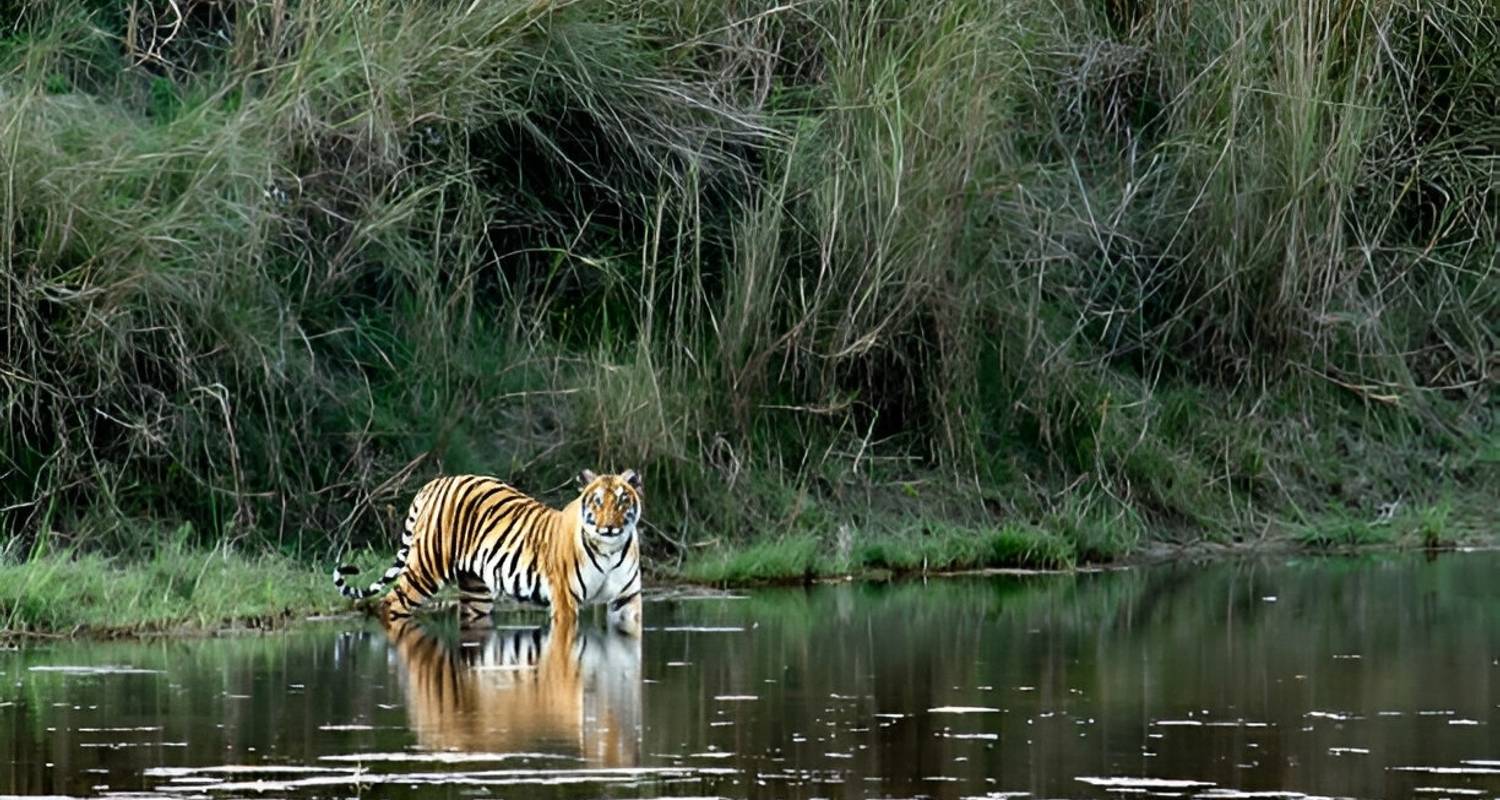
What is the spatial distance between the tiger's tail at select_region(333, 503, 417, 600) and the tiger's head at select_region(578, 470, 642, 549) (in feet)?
2.92

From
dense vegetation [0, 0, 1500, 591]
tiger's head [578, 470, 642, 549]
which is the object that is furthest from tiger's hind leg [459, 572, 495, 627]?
dense vegetation [0, 0, 1500, 591]

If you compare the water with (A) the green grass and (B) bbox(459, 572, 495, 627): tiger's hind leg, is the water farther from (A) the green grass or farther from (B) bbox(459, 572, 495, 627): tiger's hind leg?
(A) the green grass

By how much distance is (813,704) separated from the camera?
1050cm

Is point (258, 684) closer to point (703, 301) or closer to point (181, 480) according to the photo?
point (181, 480)

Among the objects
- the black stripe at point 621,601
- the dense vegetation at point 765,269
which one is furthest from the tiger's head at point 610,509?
the dense vegetation at point 765,269

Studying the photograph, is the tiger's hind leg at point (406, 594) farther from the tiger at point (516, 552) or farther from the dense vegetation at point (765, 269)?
the dense vegetation at point (765, 269)

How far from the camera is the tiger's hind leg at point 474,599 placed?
13.4 meters

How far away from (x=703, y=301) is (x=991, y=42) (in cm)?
227

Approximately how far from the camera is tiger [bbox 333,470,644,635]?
13.0 m

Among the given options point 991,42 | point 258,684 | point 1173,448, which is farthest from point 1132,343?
point 258,684

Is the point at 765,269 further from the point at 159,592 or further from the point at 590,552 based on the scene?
the point at 159,592

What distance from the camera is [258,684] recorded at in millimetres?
10789

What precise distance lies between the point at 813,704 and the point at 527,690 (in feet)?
3.43

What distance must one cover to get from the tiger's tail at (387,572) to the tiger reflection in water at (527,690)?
0.21 m
